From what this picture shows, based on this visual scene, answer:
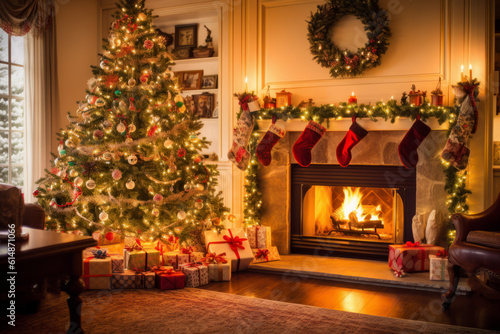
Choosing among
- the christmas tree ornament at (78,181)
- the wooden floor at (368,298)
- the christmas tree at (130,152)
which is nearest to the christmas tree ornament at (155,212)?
the christmas tree at (130,152)

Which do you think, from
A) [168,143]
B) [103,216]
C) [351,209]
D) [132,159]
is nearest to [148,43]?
[168,143]

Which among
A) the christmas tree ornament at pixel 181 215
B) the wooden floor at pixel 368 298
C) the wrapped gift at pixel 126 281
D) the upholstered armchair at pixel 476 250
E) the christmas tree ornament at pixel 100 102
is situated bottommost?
the wooden floor at pixel 368 298

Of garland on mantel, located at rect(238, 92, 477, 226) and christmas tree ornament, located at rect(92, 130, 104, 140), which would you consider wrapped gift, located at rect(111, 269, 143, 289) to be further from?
garland on mantel, located at rect(238, 92, 477, 226)

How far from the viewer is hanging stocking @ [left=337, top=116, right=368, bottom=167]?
4.39 meters

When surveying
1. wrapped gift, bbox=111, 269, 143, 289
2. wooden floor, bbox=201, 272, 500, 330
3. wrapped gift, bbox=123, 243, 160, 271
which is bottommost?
wooden floor, bbox=201, 272, 500, 330

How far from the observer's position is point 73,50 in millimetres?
5391

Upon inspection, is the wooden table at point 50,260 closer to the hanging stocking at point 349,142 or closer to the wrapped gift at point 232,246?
the wrapped gift at point 232,246

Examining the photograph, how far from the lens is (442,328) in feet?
9.61

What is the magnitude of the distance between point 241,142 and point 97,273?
1.84 metres

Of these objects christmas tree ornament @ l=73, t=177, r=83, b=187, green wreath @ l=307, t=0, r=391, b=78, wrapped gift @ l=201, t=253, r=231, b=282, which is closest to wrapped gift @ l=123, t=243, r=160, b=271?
wrapped gift @ l=201, t=253, r=231, b=282

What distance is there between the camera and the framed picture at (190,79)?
5504 mm

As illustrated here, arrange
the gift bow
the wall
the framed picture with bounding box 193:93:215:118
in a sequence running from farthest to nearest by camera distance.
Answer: the framed picture with bounding box 193:93:215:118, the wall, the gift bow

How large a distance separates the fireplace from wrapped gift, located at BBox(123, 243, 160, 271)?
5.33 feet

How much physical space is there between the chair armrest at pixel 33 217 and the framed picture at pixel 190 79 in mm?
2591
